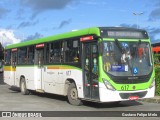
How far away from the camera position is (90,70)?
15180 mm

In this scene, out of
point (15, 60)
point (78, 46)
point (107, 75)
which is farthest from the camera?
point (15, 60)

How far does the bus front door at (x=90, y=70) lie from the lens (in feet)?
48.6

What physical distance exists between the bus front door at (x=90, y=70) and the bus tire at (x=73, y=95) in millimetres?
814

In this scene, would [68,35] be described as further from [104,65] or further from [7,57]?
[7,57]

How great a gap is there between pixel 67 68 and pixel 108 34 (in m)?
2.84

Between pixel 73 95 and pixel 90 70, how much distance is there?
1.76 m

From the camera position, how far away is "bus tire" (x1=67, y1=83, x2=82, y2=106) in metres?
16.1

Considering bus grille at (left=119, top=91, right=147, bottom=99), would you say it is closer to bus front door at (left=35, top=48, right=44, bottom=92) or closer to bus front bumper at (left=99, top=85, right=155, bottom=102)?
bus front bumper at (left=99, top=85, right=155, bottom=102)

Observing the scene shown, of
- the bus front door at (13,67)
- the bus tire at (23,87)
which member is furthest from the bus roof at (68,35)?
the bus tire at (23,87)

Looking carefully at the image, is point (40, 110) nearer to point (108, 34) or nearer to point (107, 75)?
point (107, 75)

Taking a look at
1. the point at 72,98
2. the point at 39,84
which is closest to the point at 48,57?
the point at 39,84

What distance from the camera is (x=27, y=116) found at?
12609mm

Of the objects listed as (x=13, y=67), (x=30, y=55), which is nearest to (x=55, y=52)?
(x=30, y=55)

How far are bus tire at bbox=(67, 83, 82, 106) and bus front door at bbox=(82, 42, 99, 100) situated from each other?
814 millimetres
